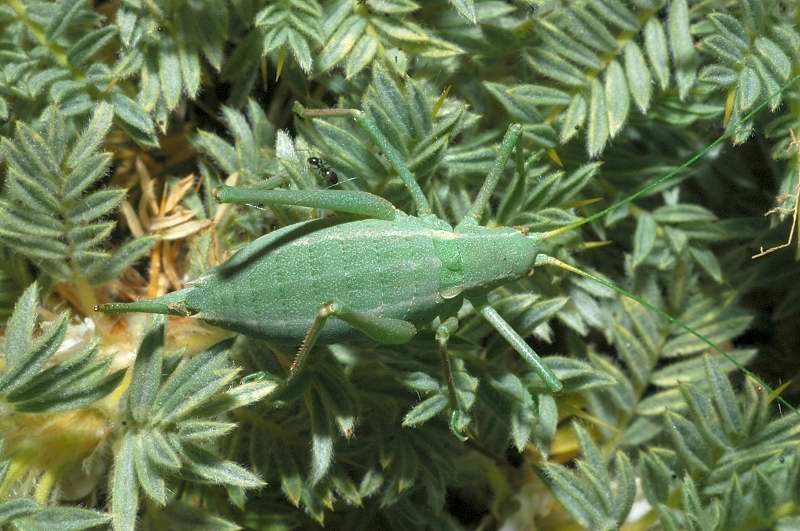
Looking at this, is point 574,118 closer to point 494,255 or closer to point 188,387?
point 494,255

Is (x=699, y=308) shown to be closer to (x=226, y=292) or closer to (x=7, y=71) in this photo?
(x=226, y=292)

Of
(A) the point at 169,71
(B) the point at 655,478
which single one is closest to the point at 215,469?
(A) the point at 169,71

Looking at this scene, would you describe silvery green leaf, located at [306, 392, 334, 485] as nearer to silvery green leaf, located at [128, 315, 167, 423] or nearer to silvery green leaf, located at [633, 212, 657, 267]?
silvery green leaf, located at [128, 315, 167, 423]

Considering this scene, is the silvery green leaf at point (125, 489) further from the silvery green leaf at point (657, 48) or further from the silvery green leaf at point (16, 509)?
the silvery green leaf at point (657, 48)

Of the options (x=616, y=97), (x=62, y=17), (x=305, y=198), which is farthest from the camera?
(x=616, y=97)

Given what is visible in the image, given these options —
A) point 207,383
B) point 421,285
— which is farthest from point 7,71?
point 421,285
